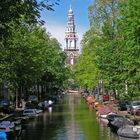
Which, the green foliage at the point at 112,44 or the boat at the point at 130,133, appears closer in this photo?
the boat at the point at 130,133

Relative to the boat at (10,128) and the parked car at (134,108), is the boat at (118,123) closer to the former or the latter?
the boat at (10,128)

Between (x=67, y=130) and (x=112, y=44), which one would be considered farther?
(x=112, y=44)

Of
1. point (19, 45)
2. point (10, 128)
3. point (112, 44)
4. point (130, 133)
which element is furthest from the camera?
point (112, 44)

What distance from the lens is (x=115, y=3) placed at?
88.9 metres

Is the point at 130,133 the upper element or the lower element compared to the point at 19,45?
lower

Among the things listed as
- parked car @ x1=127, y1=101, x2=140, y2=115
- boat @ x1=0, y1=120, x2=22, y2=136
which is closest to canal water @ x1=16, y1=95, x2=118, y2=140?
boat @ x1=0, y1=120, x2=22, y2=136

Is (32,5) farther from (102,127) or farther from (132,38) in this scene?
(102,127)

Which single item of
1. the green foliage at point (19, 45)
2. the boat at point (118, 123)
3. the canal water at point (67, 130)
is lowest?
the canal water at point (67, 130)

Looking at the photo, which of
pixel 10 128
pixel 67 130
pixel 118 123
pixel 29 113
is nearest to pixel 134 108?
pixel 67 130

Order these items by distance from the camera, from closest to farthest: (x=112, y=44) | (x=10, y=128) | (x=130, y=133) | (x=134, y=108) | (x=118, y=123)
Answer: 1. (x=130, y=133)
2. (x=10, y=128)
3. (x=118, y=123)
4. (x=134, y=108)
5. (x=112, y=44)

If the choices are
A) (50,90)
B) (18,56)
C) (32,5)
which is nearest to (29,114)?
(18,56)

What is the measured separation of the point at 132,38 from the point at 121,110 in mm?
23083

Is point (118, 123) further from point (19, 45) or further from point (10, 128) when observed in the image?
point (19, 45)

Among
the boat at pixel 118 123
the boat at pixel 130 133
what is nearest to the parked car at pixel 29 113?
the boat at pixel 118 123
